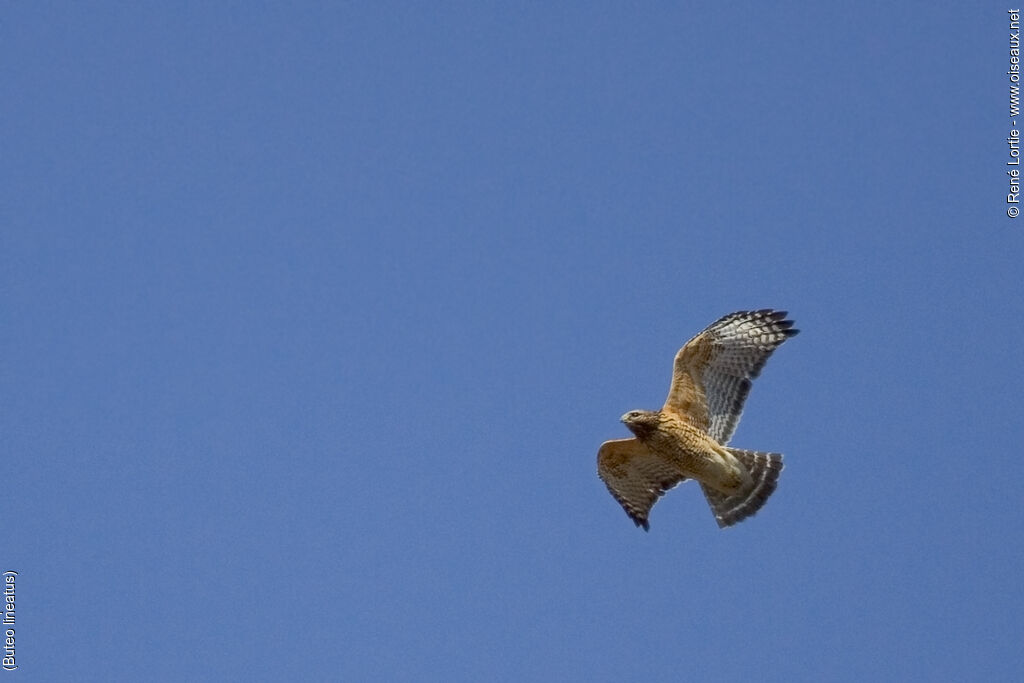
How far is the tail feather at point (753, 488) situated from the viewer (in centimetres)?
1748

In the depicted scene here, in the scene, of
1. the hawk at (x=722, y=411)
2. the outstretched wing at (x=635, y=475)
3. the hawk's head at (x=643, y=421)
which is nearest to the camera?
the hawk's head at (x=643, y=421)

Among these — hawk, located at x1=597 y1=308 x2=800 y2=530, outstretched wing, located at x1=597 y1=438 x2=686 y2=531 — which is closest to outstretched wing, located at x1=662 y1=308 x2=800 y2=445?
hawk, located at x1=597 y1=308 x2=800 y2=530

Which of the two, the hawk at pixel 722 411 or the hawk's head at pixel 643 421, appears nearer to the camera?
the hawk's head at pixel 643 421

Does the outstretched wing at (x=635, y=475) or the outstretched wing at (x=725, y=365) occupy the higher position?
the outstretched wing at (x=725, y=365)

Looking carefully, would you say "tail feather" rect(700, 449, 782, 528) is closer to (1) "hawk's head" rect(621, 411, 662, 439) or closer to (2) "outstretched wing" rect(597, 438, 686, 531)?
(2) "outstretched wing" rect(597, 438, 686, 531)

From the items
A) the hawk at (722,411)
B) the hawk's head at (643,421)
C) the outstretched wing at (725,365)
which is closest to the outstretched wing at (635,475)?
the hawk at (722,411)

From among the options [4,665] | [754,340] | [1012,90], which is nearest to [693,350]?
[754,340]

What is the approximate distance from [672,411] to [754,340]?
1.15 m

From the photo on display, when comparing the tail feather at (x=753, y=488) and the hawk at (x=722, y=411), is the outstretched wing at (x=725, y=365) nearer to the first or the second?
the hawk at (x=722, y=411)

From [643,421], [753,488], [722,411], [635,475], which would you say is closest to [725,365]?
[722,411]

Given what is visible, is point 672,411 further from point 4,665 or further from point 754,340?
point 4,665

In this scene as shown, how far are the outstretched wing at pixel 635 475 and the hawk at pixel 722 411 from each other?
0.07 m

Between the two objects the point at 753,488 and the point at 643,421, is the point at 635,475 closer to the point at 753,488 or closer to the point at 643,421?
the point at 643,421

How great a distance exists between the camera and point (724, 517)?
17.6 m
